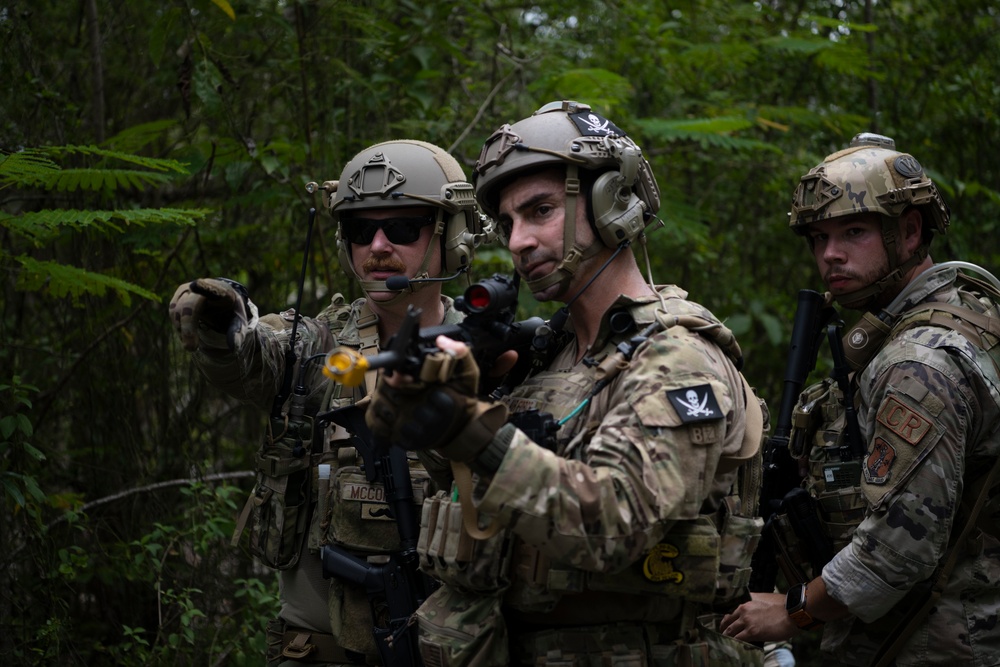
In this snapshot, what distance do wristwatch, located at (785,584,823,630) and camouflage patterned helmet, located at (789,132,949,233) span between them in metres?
1.67

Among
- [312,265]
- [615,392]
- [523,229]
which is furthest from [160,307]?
[615,392]

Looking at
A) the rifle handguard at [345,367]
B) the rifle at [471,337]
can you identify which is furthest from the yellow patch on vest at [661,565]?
the rifle handguard at [345,367]

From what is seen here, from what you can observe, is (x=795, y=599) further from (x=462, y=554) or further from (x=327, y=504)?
(x=327, y=504)

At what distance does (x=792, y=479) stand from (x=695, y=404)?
7.04 ft

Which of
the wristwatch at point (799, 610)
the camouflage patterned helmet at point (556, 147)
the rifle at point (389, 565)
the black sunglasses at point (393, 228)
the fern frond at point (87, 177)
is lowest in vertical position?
the wristwatch at point (799, 610)

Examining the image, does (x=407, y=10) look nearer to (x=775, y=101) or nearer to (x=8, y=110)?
(x=8, y=110)

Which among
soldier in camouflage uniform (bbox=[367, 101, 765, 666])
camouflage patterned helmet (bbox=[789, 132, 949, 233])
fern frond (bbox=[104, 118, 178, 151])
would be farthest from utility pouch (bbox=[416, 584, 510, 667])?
fern frond (bbox=[104, 118, 178, 151])

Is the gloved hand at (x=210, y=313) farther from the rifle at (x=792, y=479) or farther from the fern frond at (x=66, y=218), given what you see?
the rifle at (x=792, y=479)

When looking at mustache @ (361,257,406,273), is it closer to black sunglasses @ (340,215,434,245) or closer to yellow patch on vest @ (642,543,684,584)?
black sunglasses @ (340,215,434,245)

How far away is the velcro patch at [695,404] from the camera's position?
2578mm

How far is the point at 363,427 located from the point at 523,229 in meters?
1.17

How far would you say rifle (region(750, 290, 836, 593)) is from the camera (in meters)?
4.14

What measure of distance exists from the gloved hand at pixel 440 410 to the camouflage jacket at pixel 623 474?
10 centimetres

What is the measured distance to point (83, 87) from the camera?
277 inches
